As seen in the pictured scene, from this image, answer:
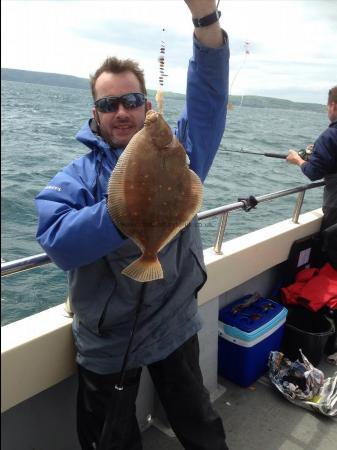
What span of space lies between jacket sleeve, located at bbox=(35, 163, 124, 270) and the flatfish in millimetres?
59

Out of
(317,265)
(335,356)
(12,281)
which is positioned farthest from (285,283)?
(12,281)

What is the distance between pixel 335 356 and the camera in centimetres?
379

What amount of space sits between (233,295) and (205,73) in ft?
7.47

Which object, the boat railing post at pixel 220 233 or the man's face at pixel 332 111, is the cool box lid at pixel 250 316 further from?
the man's face at pixel 332 111

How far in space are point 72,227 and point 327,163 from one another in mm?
3197

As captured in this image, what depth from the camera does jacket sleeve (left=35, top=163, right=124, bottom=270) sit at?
1.54 metres

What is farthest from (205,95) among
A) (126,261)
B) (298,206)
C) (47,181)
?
(47,181)

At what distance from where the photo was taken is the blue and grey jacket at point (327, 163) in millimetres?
4082

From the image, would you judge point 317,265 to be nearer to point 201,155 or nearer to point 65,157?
point 201,155

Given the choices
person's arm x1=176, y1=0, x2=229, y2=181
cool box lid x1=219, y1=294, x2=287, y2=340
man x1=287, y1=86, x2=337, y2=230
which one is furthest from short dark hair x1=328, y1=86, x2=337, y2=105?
person's arm x1=176, y1=0, x2=229, y2=181

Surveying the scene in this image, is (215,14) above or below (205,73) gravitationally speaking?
above

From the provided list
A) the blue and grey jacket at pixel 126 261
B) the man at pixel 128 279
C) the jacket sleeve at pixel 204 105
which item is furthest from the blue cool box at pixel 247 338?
the jacket sleeve at pixel 204 105

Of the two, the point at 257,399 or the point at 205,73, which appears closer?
the point at 205,73

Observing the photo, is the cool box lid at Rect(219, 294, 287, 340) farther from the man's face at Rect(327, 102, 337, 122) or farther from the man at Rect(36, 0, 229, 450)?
the man's face at Rect(327, 102, 337, 122)
